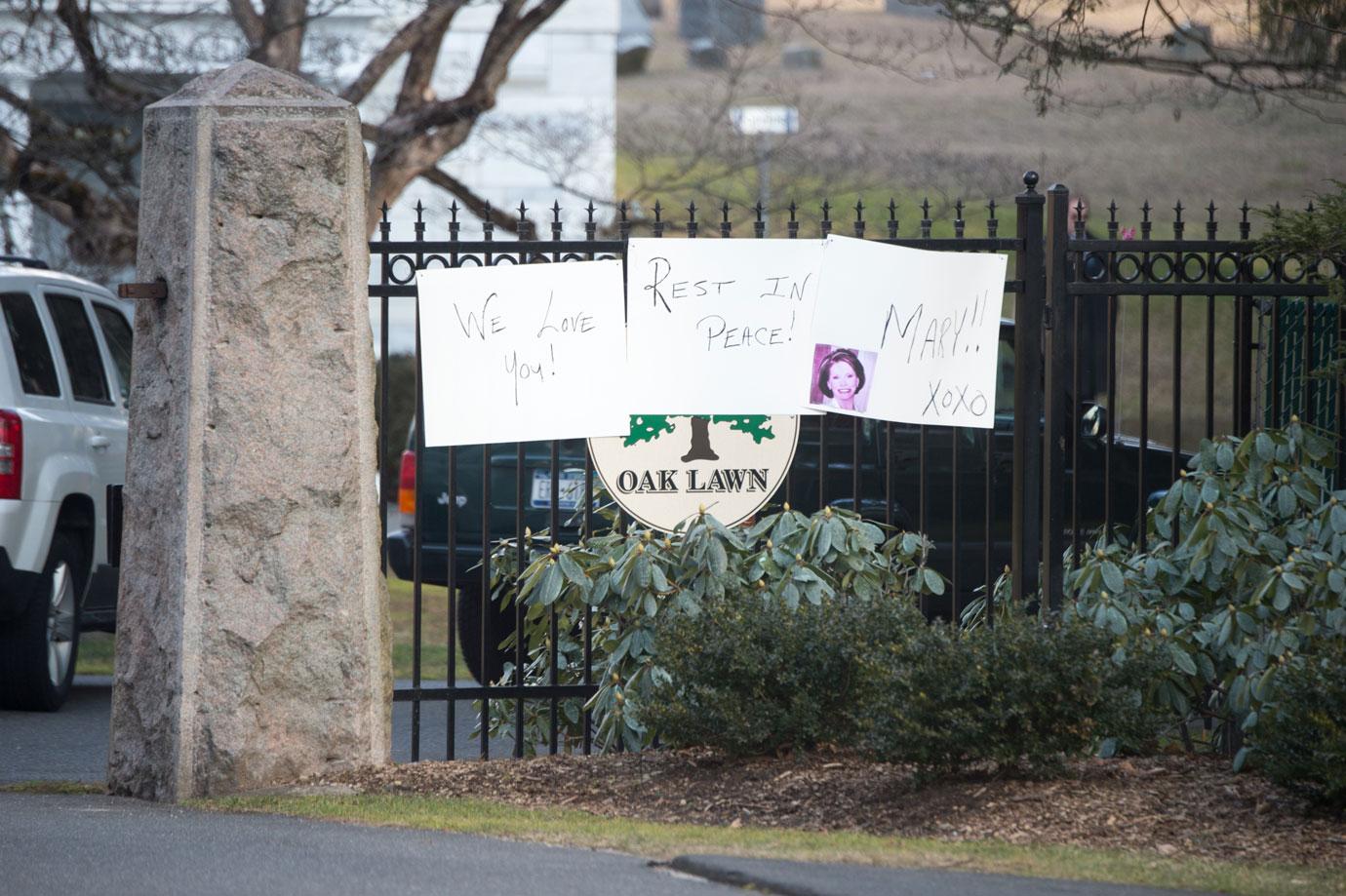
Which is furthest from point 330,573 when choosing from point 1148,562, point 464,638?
point 464,638

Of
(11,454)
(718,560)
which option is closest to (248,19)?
(11,454)

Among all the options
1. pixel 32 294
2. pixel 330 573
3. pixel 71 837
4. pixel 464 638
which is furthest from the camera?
pixel 464 638

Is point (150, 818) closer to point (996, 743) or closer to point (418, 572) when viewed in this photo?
point (418, 572)

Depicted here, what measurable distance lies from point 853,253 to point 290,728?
8.38ft

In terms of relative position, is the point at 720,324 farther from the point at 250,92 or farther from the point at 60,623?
the point at 60,623

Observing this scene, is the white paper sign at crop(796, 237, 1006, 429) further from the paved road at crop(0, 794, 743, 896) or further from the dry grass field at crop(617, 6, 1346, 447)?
the dry grass field at crop(617, 6, 1346, 447)

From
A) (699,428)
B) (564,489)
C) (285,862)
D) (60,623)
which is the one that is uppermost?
(699,428)

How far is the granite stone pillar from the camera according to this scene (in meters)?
5.14

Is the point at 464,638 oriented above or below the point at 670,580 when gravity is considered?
below

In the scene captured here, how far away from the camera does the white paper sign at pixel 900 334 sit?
591cm

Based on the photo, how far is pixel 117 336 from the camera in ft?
31.4

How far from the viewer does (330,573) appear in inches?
206

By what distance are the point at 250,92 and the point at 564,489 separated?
126 inches

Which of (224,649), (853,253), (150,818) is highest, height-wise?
(853,253)
